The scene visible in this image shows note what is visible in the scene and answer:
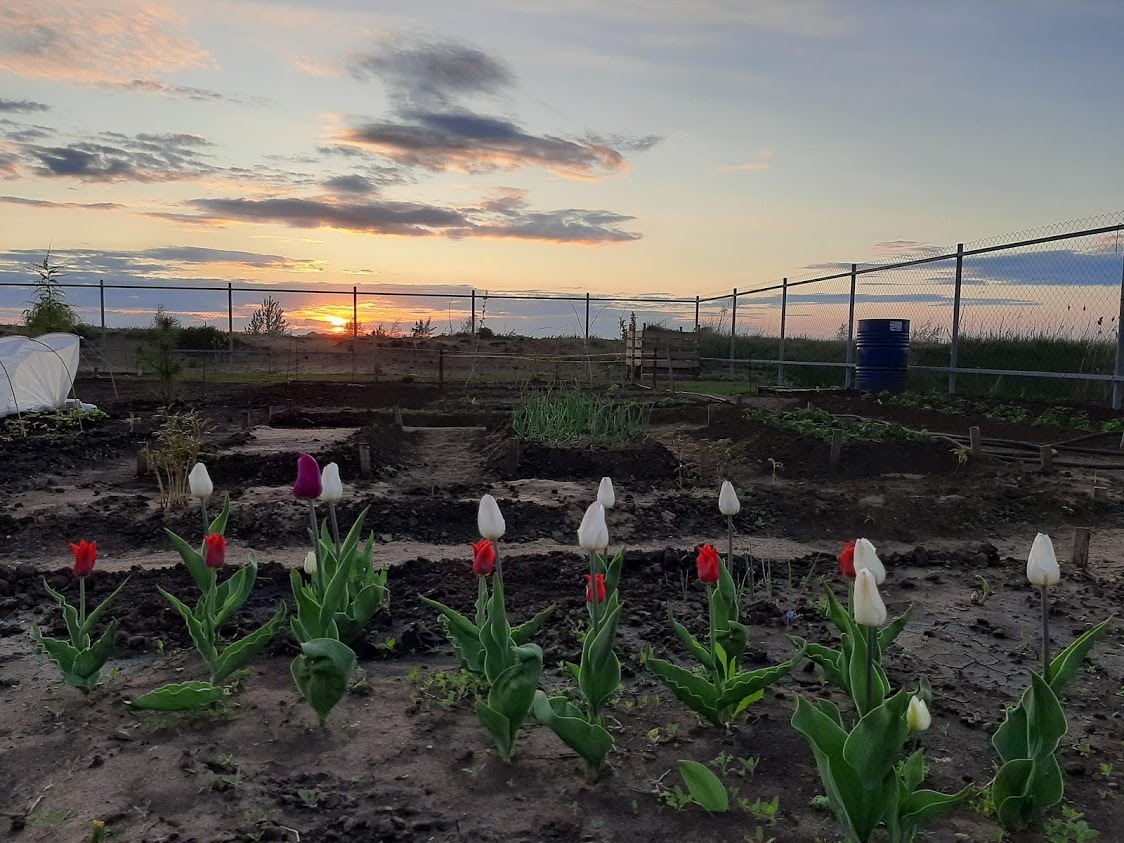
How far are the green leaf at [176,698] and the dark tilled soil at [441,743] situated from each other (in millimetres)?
94

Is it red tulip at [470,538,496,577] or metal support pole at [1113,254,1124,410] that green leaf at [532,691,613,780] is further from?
metal support pole at [1113,254,1124,410]

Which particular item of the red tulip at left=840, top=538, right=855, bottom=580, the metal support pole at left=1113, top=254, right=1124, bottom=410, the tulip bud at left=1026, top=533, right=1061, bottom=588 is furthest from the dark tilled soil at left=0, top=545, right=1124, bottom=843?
the metal support pole at left=1113, top=254, right=1124, bottom=410

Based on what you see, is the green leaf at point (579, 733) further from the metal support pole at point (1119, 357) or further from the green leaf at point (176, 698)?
the metal support pole at point (1119, 357)

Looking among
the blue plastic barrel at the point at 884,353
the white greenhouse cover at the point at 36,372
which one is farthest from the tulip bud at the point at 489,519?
the blue plastic barrel at the point at 884,353

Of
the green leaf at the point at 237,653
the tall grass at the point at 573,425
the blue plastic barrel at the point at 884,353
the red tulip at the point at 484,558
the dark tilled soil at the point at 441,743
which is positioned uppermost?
the blue plastic barrel at the point at 884,353

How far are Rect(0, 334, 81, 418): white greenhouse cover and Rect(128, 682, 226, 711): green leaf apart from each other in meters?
9.46

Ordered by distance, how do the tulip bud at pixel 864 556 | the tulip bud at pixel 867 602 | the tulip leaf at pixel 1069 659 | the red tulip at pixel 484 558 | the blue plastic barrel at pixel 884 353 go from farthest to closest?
the blue plastic barrel at pixel 884 353
the red tulip at pixel 484 558
the tulip leaf at pixel 1069 659
the tulip bud at pixel 864 556
the tulip bud at pixel 867 602

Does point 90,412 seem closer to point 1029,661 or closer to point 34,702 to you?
point 34,702

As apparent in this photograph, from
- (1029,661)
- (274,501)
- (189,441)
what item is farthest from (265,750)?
(189,441)

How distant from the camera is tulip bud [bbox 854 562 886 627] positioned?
167cm

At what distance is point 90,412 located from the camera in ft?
36.3

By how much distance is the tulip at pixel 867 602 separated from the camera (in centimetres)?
167

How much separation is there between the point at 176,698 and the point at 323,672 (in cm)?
47

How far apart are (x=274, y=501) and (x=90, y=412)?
6.66 meters
